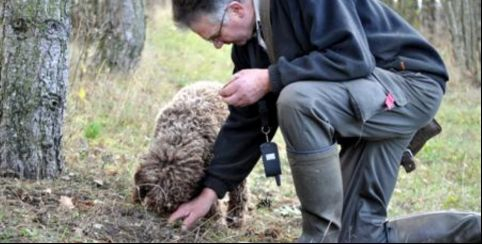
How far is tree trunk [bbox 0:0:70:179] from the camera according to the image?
4574mm

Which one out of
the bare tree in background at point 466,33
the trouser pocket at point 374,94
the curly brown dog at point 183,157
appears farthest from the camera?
the bare tree in background at point 466,33

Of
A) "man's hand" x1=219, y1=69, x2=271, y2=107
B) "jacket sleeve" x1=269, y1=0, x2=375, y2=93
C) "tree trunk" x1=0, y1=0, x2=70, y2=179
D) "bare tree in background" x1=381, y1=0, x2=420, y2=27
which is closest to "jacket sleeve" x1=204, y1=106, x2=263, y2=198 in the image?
"man's hand" x1=219, y1=69, x2=271, y2=107

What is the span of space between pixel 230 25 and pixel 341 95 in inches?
28.1

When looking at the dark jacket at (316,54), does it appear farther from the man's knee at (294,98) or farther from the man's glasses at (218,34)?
the man's glasses at (218,34)

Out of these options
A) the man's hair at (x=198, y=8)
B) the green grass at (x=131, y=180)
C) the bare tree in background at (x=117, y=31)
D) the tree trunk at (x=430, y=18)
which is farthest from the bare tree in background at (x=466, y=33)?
the man's hair at (x=198, y=8)

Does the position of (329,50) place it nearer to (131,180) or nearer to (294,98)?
(294,98)

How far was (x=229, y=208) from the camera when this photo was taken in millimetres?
4941

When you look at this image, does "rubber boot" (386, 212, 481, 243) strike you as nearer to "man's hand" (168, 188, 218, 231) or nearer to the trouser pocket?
the trouser pocket

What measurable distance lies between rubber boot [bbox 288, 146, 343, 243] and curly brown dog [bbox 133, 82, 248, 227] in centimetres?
96

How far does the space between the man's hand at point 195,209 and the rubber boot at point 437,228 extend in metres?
1.02

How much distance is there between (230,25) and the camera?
12.7 feet

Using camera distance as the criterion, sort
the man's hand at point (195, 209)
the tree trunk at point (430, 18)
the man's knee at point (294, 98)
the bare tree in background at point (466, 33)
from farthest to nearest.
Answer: the tree trunk at point (430, 18)
the bare tree in background at point (466, 33)
the man's hand at point (195, 209)
the man's knee at point (294, 98)

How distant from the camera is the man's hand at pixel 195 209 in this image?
419 cm

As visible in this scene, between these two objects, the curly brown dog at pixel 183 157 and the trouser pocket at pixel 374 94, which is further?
the curly brown dog at pixel 183 157
